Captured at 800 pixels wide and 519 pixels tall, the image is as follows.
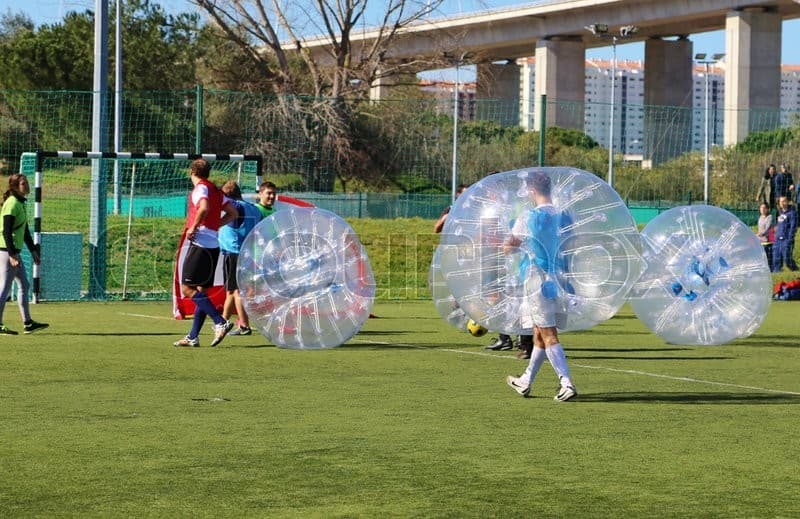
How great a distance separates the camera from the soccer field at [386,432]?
7293mm

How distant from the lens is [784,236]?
28.5m

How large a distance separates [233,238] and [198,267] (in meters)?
1.00

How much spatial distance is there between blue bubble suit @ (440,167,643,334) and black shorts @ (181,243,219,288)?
3649 mm

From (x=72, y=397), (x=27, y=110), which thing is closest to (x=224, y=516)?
(x=72, y=397)

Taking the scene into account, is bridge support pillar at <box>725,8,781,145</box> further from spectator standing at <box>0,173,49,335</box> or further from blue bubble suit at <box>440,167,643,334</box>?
blue bubble suit at <box>440,167,643,334</box>

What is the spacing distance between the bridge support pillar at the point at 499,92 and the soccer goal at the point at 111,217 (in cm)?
463

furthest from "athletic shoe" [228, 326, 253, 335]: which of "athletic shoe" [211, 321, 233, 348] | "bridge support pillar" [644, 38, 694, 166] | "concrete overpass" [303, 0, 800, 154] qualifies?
"bridge support pillar" [644, 38, 694, 166]

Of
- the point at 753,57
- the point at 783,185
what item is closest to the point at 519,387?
the point at 783,185

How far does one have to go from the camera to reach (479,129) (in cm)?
3409

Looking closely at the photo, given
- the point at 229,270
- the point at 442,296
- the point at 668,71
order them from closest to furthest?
Answer: the point at 442,296 < the point at 229,270 < the point at 668,71

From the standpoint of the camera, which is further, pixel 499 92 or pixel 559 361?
pixel 499 92

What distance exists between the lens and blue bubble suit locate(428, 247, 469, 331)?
13.4 metres

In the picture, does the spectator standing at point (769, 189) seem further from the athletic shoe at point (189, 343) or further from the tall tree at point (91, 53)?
the tall tree at point (91, 53)

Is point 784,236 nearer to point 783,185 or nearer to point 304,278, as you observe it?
point 783,185
